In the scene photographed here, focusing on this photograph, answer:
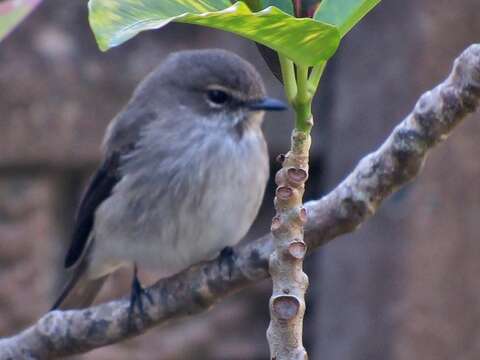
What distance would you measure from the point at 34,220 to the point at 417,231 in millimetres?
1348

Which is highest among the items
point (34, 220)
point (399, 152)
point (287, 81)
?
point (34, 220)

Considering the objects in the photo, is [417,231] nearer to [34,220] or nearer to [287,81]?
[34,220]

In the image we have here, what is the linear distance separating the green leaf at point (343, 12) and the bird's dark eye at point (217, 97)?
2159mm

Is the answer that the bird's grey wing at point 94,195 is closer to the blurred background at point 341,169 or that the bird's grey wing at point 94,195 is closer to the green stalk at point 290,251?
the blurred background at point 341,169

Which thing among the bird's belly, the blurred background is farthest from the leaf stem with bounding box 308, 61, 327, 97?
the blurred background

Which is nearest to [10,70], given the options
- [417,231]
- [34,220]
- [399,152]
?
[34,220]

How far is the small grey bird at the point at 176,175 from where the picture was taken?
11.1ft

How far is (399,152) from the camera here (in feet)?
6.70

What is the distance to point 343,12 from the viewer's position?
4.70 ft

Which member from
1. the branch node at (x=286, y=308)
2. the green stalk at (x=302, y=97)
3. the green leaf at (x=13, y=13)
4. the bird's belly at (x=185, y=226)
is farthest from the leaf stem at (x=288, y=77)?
the bird's belly at (x=185, y=226)

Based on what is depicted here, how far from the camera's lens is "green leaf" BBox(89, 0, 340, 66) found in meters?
1.26

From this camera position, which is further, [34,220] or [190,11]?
[34,220]

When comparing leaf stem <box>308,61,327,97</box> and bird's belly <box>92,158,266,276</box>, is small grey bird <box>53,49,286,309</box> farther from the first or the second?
leaf stem <box>308,61,327,97</box>

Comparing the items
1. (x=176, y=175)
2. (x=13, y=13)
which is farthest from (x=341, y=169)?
(x=13, y=13)
